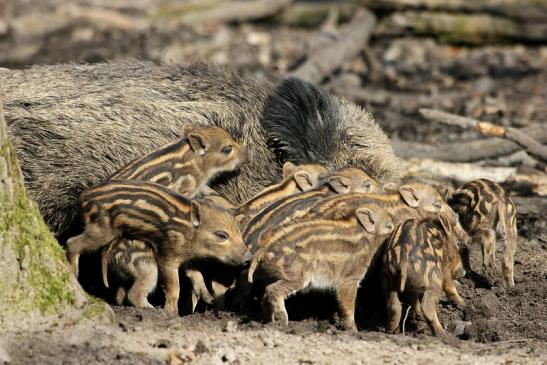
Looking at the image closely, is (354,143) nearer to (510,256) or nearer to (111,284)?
(510,256)

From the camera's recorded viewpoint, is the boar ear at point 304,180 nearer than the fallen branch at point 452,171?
Yes

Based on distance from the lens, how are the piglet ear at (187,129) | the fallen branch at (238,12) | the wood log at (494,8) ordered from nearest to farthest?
the piglet ear at (187,129)
the wood log at (494,8)
the fallen branch at (238,12)

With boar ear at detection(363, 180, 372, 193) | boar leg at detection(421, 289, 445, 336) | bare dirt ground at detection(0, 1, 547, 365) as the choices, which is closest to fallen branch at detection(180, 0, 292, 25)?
bare dirt ground at detection(0, 1, 547, 365)

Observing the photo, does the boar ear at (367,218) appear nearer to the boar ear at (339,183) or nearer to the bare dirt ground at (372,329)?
the boar ear at (339,183)

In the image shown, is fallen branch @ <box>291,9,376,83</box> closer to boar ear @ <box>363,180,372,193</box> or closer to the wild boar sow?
the wild boar sow

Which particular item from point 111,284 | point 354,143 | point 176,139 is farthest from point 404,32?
point 111,284

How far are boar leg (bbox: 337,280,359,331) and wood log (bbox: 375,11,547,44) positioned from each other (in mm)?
8689

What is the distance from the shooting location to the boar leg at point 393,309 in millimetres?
5930

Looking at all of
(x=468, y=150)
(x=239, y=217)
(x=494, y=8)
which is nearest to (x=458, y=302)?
(x=239, y=217)

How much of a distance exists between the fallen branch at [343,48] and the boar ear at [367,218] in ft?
22.9

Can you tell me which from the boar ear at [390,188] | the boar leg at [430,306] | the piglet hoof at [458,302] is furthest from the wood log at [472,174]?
the boar leg at [430,306]

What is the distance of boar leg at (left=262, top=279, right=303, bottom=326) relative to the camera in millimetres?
5645

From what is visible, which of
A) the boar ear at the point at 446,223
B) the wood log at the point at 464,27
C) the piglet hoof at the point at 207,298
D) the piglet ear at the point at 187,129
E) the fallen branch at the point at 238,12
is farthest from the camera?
the fallen branch at the point at 238,12

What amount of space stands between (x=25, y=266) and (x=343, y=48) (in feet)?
30.5
